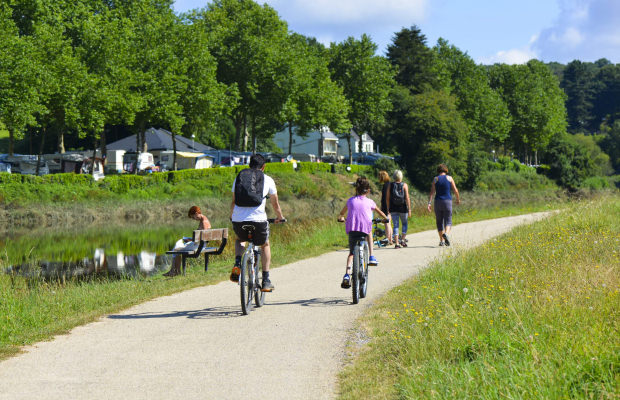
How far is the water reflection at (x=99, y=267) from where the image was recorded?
16.8m

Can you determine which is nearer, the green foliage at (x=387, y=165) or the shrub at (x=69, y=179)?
the shrub at (x=69, y=179)

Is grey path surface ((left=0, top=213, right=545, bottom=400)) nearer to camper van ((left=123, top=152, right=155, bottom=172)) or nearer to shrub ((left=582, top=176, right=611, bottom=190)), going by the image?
camper van ((left=123, top=152, right=155, bottom=172))

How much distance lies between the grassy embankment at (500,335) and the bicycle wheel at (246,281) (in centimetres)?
153

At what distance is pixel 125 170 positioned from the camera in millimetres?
57531

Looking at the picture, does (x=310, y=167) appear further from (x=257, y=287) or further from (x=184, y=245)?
(x=257, y=287)

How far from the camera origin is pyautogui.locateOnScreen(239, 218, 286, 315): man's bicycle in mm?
8337

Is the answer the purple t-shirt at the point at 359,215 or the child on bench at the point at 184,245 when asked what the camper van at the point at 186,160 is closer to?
the child on bench at the point at 184,245

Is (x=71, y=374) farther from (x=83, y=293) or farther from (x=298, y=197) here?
(x=298, y=197)

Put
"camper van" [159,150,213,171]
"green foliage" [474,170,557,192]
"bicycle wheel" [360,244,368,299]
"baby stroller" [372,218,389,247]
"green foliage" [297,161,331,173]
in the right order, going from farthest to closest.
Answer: "green foliage" [474,170,557,192], "camper van" [159,150,213,171], "green foliage" [297,161,331,173], "baby stroller" [372,218,389,247], "bicycle wheel" [360,244,368,299]

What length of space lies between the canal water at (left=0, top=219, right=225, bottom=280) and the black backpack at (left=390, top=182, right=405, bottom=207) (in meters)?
6.04

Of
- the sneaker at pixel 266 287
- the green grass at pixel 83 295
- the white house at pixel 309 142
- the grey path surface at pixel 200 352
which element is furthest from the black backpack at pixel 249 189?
the white house at pixel 309 142

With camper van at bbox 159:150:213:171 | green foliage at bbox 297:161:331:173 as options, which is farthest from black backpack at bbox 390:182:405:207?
camper van at bbox 159:150:213:171

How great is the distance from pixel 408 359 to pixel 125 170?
54525 millimetres

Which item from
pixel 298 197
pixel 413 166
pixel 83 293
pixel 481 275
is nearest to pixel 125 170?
pixel 298 197
